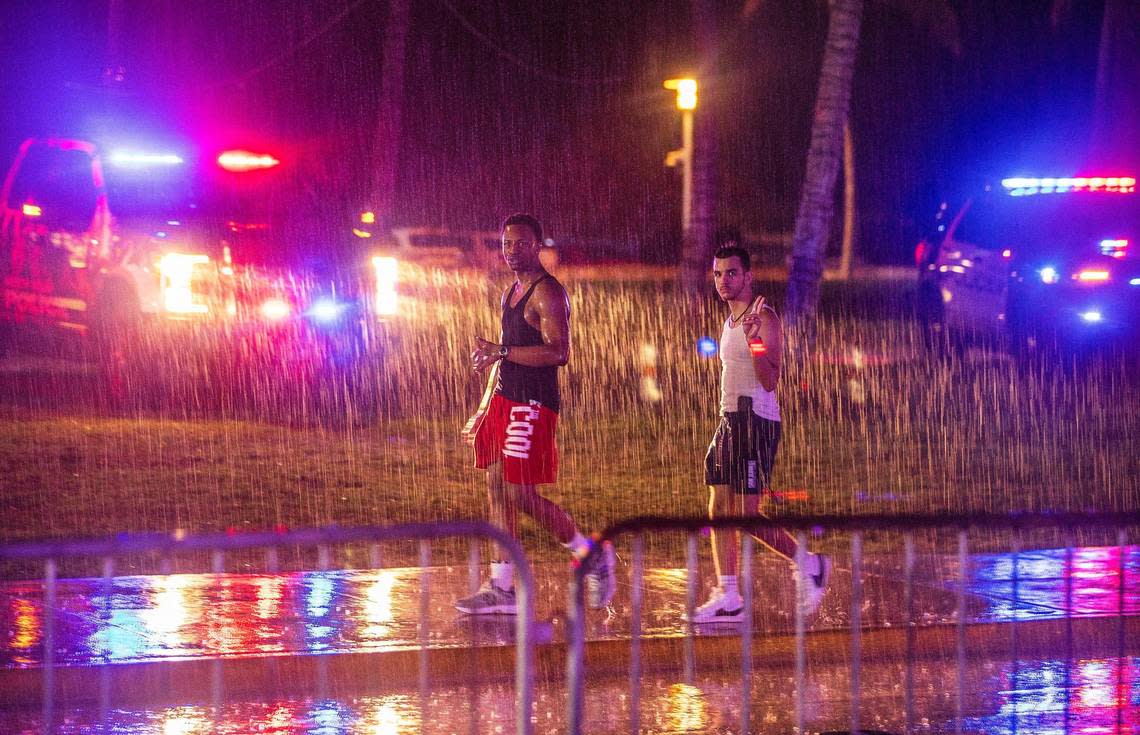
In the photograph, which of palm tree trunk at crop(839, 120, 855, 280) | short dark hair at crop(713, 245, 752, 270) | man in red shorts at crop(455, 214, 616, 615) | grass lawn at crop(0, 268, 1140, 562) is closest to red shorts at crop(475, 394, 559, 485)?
man in red shorts at crop(455, 214, 616, 615)

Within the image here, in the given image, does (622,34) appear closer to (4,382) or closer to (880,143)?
(880,143)

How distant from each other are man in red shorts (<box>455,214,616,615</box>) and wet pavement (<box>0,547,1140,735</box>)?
0.22m

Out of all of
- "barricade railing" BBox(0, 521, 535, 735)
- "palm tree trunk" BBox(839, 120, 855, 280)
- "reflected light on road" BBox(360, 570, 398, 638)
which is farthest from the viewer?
"palm tree trunk" BBox(839, 120, 855, 280)

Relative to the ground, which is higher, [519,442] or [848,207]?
[848,207]

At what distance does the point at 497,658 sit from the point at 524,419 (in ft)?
3.84

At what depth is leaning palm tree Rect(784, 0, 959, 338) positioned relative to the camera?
60.2ft

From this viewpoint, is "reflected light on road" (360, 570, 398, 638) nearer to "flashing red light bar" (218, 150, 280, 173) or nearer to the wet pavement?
the wet pavement

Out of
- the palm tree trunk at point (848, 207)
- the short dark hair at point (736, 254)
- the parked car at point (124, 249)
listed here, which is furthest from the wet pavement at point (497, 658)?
the palm tree trunk at point (848, 207)

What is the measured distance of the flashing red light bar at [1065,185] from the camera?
62.3ft

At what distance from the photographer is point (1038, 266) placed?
18344mm

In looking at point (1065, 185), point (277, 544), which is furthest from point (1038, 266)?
point (277, 544)

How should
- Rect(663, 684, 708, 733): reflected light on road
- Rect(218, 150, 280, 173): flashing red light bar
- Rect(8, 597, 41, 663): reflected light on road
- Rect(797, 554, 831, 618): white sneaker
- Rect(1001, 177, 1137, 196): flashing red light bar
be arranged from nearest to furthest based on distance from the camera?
Rect(663, 684, 708, 733): reflected light on road
Rect(8, 597, 41, 663): reflected light on road
Rect(797, 554, 831, 618): white sneaker
Rect(218, 150, 280, 173): flashing red light bar
Rect(1001, 177, 1137, 196): flashing red light bar

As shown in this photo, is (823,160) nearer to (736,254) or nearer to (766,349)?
(736,254)

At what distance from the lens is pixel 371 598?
26.5 ft
